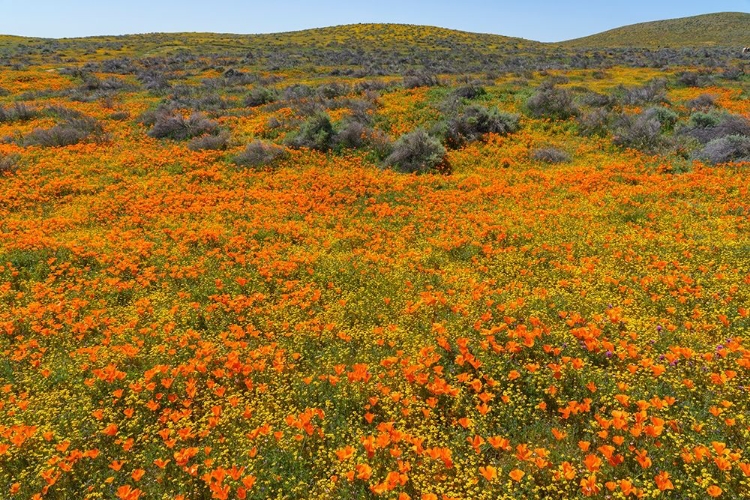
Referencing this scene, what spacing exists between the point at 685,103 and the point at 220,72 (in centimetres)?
3404

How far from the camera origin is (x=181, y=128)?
17.2 m

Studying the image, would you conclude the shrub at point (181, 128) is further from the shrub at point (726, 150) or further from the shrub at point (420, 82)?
the shrub at point (726, 150)

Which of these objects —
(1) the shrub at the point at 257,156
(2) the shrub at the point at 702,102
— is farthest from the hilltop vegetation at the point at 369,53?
(1) the shrub at the point at 257,156

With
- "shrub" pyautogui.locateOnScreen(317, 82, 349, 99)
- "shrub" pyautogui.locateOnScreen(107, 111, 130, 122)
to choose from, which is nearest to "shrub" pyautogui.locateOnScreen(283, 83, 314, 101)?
"shrub" pyautogui.locateOnScreen(317, 82, 349, 99)

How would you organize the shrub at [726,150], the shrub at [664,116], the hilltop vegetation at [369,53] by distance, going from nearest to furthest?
1. the shrub at [726,150]
2. the shrub at [664,116]
3. the hilltop vegetation at [369,53]

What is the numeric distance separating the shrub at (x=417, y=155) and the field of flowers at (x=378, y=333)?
2.64 feet

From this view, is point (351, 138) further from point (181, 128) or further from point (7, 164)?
point (7, 164)

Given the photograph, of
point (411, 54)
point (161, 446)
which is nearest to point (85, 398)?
point (161, 446)

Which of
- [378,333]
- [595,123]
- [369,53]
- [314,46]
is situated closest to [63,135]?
[378,333]

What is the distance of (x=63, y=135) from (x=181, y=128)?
13.4 ft

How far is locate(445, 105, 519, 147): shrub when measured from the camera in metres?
15.6

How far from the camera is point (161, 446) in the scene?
13.2 ft

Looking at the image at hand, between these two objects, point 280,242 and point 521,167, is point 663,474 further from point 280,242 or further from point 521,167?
point 521,167

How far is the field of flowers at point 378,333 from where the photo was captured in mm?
3658
